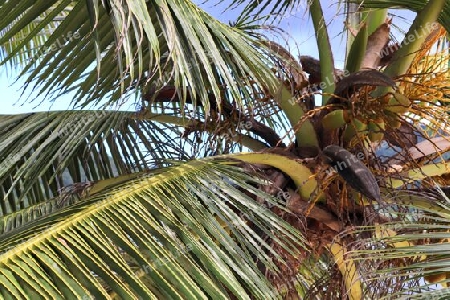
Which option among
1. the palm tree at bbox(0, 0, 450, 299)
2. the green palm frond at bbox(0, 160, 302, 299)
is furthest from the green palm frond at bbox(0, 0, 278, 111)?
the green palm frond at bbox(0, 160, 302, 299)

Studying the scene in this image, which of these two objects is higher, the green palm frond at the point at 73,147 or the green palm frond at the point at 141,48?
the green palm frond at the point at 141,48

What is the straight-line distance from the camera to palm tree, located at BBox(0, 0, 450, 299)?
121 centimetres

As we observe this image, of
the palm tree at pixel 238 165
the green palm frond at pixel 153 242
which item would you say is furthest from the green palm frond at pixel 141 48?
the green palm frond at pixel 153 242

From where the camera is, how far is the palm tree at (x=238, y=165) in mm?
1214

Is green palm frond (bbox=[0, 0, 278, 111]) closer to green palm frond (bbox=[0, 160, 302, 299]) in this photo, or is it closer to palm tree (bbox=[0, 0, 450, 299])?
palm tree (bbox=[0, 0, 450, 299])

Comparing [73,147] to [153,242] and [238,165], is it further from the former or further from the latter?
[153,242]

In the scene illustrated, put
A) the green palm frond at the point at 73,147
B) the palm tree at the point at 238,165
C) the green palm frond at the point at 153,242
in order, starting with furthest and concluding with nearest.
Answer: the green palm frond at the point at 73,147 < the palm tree at the point at 238,165 < the green palm frond at the point at 153,242

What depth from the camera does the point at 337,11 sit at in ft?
6.16

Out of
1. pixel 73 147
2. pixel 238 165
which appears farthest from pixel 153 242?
pixel 73 147

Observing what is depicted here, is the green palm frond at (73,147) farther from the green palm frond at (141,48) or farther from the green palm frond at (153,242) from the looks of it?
the green palm frond at (153,242)

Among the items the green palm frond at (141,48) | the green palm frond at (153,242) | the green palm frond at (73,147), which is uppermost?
the green palm frond at (141,48)

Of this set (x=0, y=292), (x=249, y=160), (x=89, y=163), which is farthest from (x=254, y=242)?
(x=89, y=163)

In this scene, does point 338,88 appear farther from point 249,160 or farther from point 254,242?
point 254,242

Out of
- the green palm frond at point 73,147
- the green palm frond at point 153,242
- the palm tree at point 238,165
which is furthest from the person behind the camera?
the green palm frond at point 73,147
